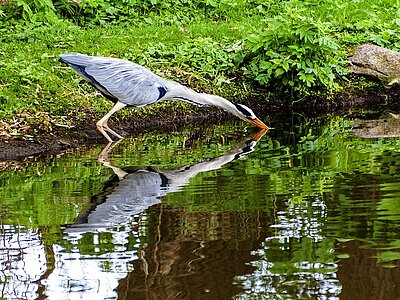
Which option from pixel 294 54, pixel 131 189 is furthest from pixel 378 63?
pixel 131 189

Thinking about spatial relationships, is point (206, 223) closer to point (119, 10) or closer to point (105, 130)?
point (105, 130)

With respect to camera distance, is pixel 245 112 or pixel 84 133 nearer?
pixel 84 133

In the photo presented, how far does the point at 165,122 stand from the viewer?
11008 millimetres

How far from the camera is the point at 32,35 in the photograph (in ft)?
43.2

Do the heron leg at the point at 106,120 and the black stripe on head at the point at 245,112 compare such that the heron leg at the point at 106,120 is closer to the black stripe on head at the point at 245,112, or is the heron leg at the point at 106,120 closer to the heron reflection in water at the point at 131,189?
the heron reflection in water at the point at 131,189

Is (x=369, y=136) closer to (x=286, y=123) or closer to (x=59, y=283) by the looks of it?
(x=286, y=123)

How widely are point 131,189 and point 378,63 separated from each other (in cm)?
702

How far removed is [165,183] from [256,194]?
1008mm

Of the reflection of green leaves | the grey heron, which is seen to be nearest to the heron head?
the grey heron

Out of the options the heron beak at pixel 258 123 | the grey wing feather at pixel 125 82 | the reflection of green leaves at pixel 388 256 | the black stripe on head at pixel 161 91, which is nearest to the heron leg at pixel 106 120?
the grey wing feather at pixel 125 82

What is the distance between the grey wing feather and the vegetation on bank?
29.8 inches

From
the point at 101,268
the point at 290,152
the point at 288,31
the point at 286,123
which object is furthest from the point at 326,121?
the point at 101,268

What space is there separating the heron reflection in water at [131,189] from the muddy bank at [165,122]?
0.73m

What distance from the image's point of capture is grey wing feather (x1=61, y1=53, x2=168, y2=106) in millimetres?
9633
